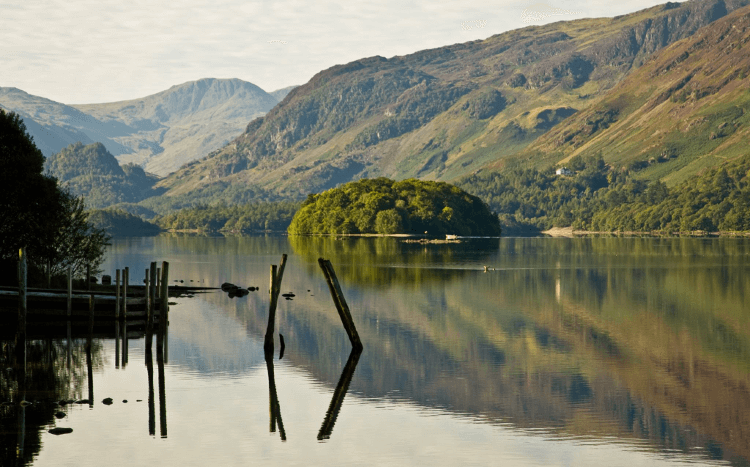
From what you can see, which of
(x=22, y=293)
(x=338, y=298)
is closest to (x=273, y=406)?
(x=338, y=298)

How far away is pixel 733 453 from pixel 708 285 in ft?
233

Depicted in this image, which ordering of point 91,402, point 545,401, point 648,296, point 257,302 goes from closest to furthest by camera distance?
point 91,402
point 545,401
point 257,302
point 648,296

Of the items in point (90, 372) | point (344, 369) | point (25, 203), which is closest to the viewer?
point (90, 372)

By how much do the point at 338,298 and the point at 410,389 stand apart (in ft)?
30.2

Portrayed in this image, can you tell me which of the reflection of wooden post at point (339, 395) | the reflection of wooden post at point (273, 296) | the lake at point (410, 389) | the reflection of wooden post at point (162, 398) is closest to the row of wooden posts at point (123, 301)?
the lake at point (410, 389)

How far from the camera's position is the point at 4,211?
59.1 meters

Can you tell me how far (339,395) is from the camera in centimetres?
3822

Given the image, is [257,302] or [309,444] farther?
[257,302]

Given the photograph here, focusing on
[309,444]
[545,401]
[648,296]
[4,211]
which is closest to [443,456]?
[309,444]

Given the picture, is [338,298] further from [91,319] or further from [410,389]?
[91,319]

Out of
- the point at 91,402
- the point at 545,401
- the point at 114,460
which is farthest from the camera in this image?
the point at 545,401

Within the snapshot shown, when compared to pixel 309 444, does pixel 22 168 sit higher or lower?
higher

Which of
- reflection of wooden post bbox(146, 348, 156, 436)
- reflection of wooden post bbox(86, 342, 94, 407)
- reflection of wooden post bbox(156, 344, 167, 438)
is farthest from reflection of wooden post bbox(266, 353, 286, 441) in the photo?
reflection of wooden post bbox(86, 342, 94, 407)

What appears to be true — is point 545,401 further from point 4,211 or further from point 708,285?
point 708,285
